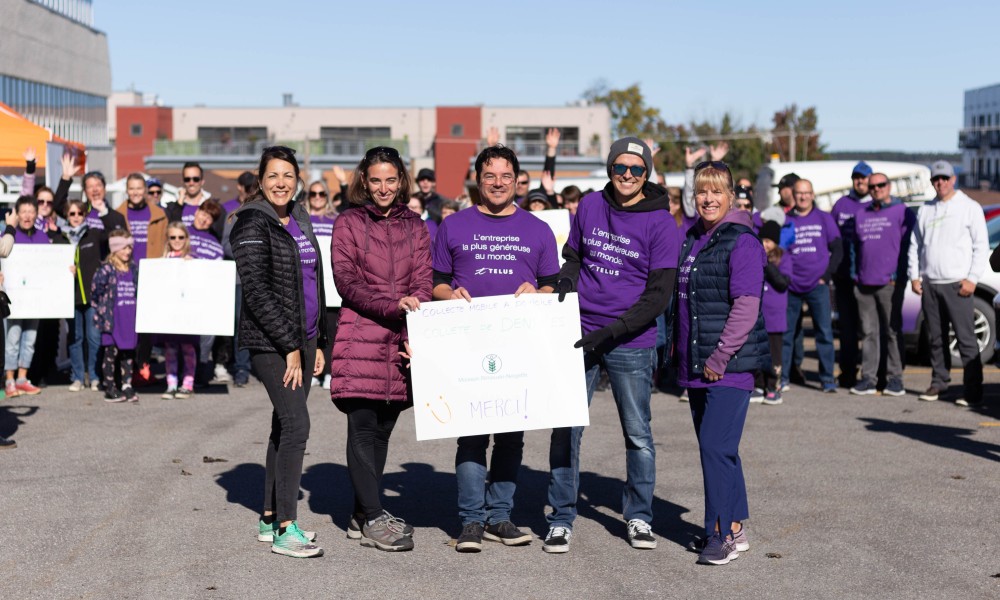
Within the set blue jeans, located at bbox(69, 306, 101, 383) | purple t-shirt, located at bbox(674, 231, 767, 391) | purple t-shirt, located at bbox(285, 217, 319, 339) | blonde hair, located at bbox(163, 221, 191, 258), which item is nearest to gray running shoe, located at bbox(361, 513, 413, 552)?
purple t-shirt, located at bbox(285, 217, 319, 339)

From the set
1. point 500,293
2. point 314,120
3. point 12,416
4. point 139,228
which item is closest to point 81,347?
point 139,228

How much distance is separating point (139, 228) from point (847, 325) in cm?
787

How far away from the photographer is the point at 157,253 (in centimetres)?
1384

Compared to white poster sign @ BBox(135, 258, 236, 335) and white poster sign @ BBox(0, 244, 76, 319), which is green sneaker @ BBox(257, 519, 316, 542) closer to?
white poster sign @ BBox(135, 258, 236, 335)

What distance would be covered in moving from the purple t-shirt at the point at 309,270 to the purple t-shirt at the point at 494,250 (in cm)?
79

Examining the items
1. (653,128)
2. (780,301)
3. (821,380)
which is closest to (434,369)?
(780,301)

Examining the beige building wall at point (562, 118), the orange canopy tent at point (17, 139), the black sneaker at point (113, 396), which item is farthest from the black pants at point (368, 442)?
the beige building wall at point (562, 118)

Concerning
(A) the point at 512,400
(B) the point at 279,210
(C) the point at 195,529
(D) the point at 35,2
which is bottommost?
(C) the point at 195,529

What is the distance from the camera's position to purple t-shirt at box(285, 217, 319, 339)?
726 cm

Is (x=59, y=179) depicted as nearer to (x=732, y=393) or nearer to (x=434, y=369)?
(x=434, y=369)

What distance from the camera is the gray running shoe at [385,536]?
7039 millimetres

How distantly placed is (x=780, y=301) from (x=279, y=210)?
7.35 meters

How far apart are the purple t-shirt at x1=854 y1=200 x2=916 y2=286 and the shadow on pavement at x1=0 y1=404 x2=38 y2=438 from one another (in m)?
Result: 8.57

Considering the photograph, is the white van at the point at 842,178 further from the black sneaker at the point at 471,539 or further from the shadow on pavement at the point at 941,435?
the black sneaker at the point at 471,539
